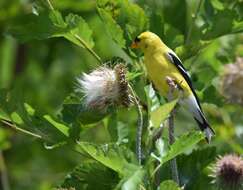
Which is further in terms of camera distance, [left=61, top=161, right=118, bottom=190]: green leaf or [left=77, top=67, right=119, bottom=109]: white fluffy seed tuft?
[left=77, top=67, right=119, bottom=109]: white fluffy seed tuft

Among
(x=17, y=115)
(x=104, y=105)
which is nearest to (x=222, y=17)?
(x=104, y=105)

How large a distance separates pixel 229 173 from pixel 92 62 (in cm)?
255

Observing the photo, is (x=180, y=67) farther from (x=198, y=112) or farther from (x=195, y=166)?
(x=195, y=166)

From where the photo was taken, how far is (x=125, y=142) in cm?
248

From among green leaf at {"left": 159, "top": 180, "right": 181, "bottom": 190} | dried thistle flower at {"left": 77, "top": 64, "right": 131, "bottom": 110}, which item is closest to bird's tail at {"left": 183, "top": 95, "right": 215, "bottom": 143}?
dried thistle flower at {"left": 77, "top": 64, "right": 131, "bottom": 110}

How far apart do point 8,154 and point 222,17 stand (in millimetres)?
2463

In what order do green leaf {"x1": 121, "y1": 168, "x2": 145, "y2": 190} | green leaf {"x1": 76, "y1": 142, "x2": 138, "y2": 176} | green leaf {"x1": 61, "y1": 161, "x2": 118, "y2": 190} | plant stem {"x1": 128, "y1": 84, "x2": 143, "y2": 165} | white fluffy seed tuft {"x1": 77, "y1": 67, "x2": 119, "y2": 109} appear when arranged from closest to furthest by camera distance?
1. green leaf {"x1": 121, "y1": 168, "x2": 145, "y2": 190}
2. green leaf {"x1": 76, "y1": 142, "x2": 138, "y2": 176}
3. plant stem {"x1": 128, "y1": 84, "x2": 143, "y2": 165}
4. green leaf {"x1": 61, "y1": 161, "x2": 118, "y2": 190}
5. white fluffy seed tuft {"x1": 77, "y1": 67, "x2": 119, "y2": 109}

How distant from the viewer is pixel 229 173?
236 cm

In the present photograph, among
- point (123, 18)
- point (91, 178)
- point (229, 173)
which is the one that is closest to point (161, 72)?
point (123, 18)

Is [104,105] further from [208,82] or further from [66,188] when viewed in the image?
[208,82]

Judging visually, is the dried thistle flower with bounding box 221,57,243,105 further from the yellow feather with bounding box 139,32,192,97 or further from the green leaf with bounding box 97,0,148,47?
the green leaf with bounding box 97,0,148,47

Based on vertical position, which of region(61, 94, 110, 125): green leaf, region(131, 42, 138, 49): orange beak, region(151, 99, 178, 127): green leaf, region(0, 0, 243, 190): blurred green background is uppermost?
region(151, 99, 178, 127): green leaf

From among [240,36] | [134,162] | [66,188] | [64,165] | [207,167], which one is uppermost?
[134,162]

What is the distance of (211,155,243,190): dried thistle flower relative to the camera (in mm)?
2352
